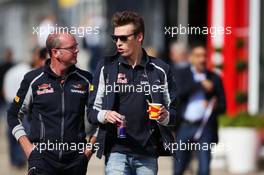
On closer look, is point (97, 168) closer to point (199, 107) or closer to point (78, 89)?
point (199, 107)

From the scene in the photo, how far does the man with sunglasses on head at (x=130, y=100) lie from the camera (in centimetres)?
773

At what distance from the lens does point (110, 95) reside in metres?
7.69

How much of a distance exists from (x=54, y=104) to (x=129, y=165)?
31.6 inches

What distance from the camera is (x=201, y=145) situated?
11.3 metres

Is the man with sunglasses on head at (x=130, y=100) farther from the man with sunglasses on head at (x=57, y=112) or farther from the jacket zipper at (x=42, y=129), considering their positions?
the jacket zipper at (x=42, y=129)

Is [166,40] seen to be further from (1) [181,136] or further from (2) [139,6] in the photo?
(1) [181,136]

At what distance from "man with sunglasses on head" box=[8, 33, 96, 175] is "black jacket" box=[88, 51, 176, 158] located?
25 cm

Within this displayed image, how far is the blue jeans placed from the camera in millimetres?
7699

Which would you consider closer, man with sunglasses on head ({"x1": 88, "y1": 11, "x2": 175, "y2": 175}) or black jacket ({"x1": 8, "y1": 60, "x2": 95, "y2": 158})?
man with sunglasses on head ({"x1": 88, "y1": 11, "x2": 175, "y2": 175})

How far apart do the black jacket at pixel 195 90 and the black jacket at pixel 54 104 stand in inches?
134

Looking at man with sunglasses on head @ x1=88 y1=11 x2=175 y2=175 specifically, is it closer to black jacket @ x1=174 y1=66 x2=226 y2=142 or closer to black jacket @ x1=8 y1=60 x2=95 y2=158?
black jacket @ x1=8 y1=60 x2=95 y2=158

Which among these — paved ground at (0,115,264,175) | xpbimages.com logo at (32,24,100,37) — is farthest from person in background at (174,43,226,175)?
paved ground at (0,115,264,175)

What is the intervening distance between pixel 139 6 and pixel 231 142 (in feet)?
Answer: 22.6

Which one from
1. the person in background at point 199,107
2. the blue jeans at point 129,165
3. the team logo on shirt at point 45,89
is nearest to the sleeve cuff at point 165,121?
the blue jeans at point 129,165
